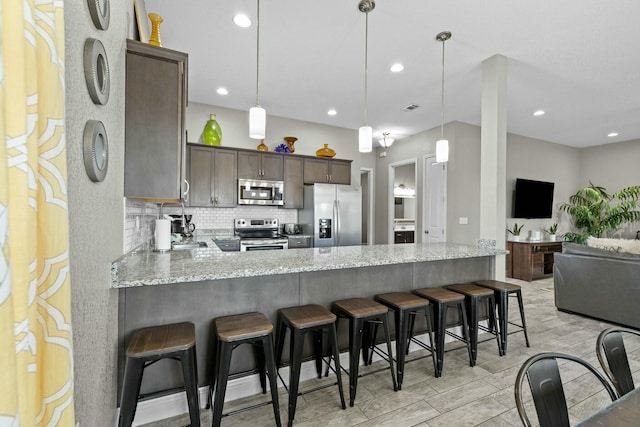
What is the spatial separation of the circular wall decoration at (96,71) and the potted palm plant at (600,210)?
26.9 feet

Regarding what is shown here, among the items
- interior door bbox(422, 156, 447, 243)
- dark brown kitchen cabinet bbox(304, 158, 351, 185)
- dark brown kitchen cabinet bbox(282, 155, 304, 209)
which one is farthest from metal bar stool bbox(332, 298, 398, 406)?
interior door bbox(422, 156, 447, 243)

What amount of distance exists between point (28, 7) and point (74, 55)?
589mm

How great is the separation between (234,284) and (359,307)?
0.84 metres

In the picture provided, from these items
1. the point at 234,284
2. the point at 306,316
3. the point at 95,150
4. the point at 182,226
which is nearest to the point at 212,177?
the point at 182,226

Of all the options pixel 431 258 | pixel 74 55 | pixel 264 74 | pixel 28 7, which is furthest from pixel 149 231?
pixel 28 7

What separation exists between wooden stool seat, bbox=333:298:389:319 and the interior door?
12.9 feet

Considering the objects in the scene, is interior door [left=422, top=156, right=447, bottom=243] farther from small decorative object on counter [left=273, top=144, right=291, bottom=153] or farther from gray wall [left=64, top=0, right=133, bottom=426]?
gray wall [left=64, top=0, right=133, bottom=426]

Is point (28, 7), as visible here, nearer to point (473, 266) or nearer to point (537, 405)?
point (537, 405)

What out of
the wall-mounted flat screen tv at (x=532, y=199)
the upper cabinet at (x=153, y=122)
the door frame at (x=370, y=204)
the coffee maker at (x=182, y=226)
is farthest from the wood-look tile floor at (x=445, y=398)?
the door frame at (x=370, y=204)

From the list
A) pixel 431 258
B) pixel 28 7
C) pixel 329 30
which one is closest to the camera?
pixel 28 7

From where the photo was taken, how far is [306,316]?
1.82 meters

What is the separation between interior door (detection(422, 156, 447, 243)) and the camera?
18.1ft

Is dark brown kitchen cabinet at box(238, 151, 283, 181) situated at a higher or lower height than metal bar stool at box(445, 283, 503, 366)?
higher

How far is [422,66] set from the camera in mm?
3459
